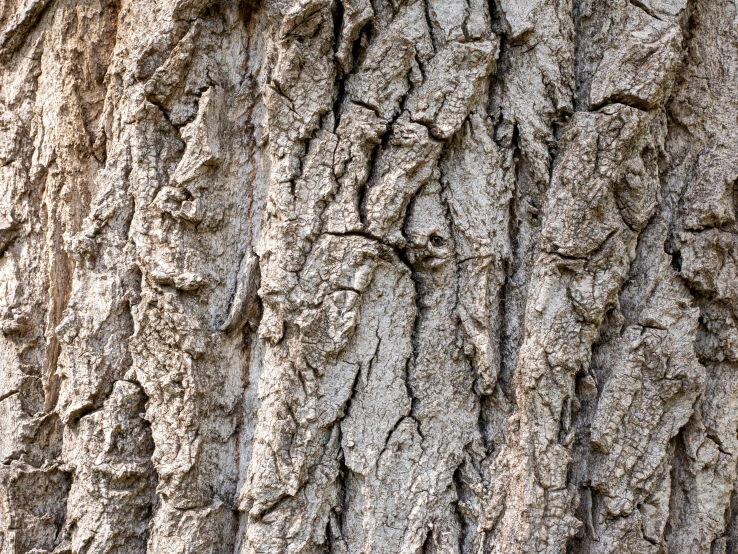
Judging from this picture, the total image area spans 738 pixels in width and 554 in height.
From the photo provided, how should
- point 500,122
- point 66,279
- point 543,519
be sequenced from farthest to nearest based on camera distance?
point 66,279, point 500,122, point 543,519

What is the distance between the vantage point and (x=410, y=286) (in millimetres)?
1521

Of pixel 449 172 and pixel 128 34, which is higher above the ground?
pixel 128 34

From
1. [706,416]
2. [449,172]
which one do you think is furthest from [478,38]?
[706,416]

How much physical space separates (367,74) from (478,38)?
31cm

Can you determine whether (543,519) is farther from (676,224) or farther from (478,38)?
(478,38)

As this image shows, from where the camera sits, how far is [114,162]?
1.65m

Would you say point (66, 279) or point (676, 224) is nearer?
point (676, 224)

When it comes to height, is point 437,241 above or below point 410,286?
above

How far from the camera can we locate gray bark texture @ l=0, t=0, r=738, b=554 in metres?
1.49

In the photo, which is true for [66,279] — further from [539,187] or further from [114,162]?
[539,187]

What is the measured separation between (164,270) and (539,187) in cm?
105

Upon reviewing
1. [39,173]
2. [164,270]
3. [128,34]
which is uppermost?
[128,34]

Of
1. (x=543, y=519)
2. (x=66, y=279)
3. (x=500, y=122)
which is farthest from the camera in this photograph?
(x=66, y=279)

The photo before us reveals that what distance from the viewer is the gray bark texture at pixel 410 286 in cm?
149
